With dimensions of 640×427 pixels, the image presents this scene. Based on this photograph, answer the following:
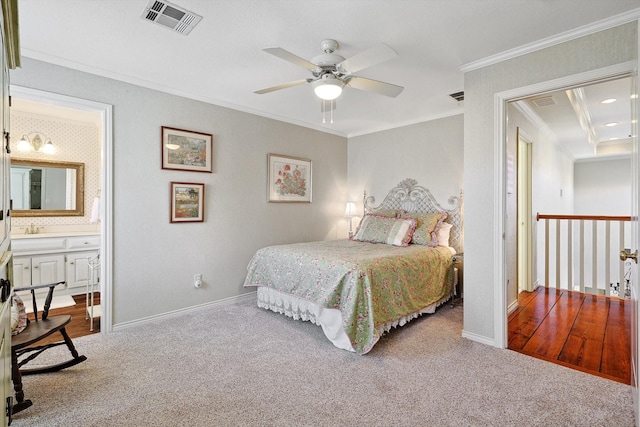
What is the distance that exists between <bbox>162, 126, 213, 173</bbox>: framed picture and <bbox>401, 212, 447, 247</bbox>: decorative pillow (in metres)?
2.67

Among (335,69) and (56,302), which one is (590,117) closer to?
(335,69)

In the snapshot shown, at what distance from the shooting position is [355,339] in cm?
258

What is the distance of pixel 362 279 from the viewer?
264 centimetres

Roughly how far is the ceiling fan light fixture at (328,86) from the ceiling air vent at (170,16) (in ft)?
3.01

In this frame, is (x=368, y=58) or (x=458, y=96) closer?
(x=368, y=58)

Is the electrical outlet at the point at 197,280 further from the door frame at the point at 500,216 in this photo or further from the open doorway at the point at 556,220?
the open doorway at the point at 556,220

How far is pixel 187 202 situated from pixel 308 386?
2340 millimetres

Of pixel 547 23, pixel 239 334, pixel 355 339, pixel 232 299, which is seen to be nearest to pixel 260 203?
pixel 232 299

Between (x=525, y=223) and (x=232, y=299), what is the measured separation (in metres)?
3.94

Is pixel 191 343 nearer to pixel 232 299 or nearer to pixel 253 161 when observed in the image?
pixel 232 299

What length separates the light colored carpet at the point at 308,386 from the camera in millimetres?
1809

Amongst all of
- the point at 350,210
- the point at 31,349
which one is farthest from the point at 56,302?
the point at 350,210

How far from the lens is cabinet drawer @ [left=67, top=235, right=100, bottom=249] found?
427 cm

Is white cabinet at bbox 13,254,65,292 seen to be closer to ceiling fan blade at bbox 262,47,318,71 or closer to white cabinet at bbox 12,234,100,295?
white cabinet at bbox 12,234,100,295
